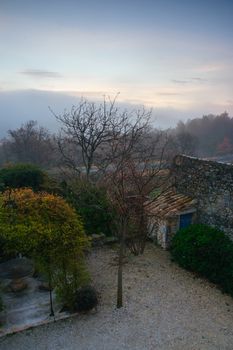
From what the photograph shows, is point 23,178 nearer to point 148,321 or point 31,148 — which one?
point 148,321

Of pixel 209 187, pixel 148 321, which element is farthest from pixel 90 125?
pixel 148 321

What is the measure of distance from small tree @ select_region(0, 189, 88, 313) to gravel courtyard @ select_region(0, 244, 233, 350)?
1262 mm

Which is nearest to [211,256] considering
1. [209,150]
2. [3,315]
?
[3,315]

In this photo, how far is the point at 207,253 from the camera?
13320 millimetres

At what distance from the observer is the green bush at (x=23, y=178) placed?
18.2 metres

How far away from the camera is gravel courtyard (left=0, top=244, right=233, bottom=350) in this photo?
9.97 metres

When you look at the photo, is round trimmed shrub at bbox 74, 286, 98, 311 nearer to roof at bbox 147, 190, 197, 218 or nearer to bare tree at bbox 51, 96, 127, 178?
roof at bbox 147, 190, 197, 218

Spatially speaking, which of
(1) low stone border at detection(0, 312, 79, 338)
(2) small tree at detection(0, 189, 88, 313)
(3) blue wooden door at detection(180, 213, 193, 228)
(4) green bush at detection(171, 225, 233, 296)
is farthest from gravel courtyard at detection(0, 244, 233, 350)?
(3) blue wooden door at detection(180, 213, 193, 228)

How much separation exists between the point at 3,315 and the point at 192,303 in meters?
6.52

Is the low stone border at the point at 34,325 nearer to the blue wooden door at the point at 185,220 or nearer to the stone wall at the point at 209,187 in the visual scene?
the blue wooden door at the point at 185,220

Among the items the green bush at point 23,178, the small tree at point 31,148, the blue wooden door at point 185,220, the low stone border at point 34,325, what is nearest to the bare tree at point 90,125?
the green bush at point 23,178

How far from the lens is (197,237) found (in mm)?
13930

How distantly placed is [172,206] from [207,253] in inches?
132

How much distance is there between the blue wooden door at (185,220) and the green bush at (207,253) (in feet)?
3.72
